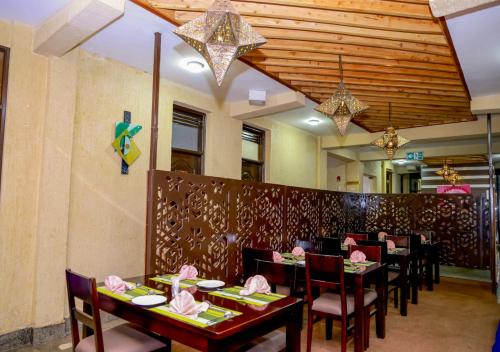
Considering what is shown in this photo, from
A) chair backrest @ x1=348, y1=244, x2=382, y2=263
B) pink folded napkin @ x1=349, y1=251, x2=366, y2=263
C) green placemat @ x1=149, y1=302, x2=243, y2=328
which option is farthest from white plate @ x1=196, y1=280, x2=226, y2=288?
chair backrest @ x1=348, y1=244, x2=382, y2=263

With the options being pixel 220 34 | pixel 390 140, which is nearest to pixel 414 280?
pixel 390 140

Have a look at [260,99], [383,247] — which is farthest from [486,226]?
[260,99]

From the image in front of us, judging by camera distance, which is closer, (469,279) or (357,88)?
(357,88)

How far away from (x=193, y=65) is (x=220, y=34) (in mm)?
1927

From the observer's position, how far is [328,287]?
2980 mm

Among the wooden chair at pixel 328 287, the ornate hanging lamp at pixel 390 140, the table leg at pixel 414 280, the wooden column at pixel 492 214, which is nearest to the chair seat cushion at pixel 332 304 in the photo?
the wooden chair at pixel 328 287

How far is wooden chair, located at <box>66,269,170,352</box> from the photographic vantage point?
1.84 m

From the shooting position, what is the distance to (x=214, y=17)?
88.4 inches

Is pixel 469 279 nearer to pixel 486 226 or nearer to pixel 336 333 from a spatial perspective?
pixel 486 226

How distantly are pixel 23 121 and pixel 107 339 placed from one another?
7.37 ft

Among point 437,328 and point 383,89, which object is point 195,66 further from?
point 437,328

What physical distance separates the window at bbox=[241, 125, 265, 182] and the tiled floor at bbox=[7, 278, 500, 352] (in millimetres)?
3048

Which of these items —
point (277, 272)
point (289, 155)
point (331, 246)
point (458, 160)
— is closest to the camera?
point (277, 272)

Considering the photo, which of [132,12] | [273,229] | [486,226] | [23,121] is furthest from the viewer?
[486,226]
